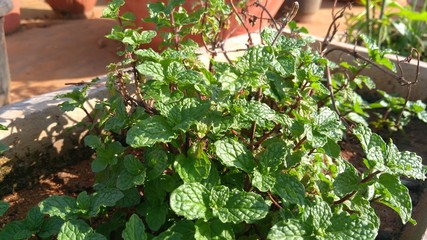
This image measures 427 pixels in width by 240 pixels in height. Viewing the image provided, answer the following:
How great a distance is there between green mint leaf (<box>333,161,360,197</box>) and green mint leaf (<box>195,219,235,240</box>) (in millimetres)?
291

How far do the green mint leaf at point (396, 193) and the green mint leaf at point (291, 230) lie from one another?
0.73 feet

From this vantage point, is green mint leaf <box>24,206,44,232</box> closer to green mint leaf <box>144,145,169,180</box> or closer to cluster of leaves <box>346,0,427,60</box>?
green mint leaf <box>144,145,169,180</box>

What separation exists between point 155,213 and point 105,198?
136 mm

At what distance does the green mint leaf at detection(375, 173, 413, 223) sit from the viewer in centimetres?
123

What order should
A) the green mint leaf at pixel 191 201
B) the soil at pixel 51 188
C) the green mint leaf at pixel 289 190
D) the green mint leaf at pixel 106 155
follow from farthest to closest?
1. the soil at pixel 51 188
2. the green mint leaf at pixel 106 155
3. the green mint leaf at pixel 289 190
4. the green mint leaf at pixel 191 201

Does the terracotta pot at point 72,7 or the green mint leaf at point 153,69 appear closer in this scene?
the green mint leaf at point 153,69

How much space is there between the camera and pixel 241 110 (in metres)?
1.28

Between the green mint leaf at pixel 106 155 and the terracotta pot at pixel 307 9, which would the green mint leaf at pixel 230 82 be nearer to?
the green mint leaf at pixel 106 155

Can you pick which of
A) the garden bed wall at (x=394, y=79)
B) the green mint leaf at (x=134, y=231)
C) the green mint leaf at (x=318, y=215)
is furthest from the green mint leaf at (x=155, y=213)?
the garden bed wall at (x=394, y=79)

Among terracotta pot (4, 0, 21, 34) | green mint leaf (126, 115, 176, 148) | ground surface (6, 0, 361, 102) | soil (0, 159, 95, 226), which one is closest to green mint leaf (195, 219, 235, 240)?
green mint leaf (126, 115, 176, 148)

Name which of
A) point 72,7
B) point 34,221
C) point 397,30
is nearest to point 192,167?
point 34,221

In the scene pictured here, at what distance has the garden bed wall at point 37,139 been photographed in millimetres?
1671

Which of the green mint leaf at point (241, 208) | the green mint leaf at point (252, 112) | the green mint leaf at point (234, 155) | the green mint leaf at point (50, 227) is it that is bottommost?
the green mint leaf at point (50, 227)

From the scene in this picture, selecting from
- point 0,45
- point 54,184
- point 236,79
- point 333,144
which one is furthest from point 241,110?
point 0,45
